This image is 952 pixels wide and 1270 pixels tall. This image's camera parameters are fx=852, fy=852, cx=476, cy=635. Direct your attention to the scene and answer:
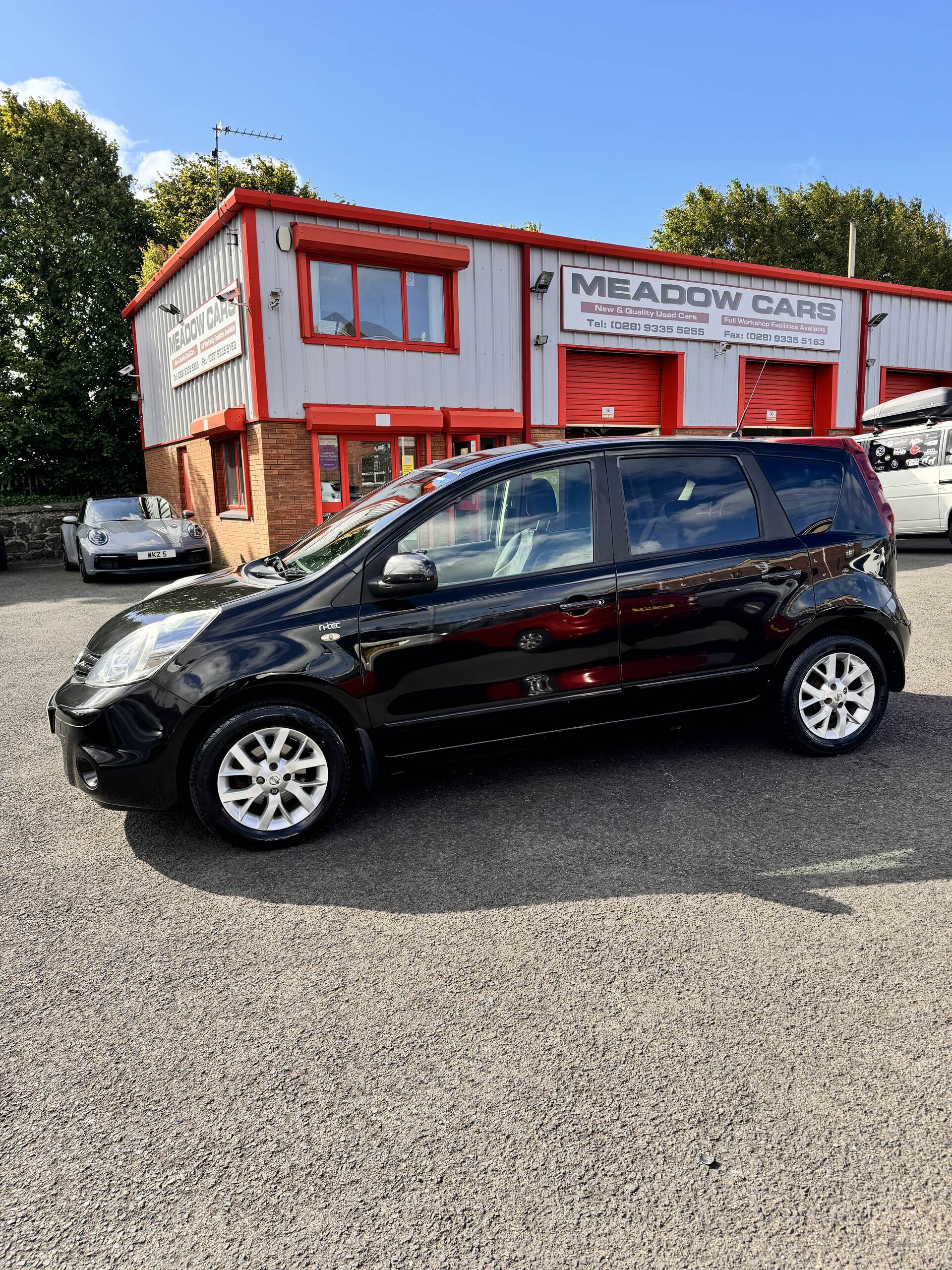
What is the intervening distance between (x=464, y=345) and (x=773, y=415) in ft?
26.4

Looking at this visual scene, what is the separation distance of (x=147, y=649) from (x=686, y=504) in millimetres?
2692

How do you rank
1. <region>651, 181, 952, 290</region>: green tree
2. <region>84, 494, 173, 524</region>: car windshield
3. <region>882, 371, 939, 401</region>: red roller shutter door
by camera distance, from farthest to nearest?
<region>651, 181, 952, 290</region>: green tree < <region>882, 371, 939, 401</region>: red roller shutter door < <region>84, 494, 173, 524</region>: car windshield

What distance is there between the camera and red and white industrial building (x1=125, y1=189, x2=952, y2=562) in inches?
515

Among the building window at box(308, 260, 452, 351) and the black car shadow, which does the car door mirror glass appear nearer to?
the black car shadow

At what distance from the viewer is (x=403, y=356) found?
14094 millimetres

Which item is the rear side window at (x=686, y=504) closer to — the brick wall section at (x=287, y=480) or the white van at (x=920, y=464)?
the brick wall section at (x=287, y=480)

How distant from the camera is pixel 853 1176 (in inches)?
→ 75.7

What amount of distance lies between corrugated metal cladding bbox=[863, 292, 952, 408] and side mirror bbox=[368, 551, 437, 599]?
63.0ft

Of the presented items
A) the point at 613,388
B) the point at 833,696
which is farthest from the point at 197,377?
the point at 833,696

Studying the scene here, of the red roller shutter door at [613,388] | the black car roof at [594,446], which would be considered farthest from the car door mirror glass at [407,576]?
the red roller shutter door at [613,388]

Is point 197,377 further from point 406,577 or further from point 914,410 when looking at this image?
point 406,577

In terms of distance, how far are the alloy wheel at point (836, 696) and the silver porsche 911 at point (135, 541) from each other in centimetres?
1131

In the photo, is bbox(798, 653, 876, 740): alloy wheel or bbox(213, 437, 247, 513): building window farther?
bbox(213, 437, 247, 513): building window

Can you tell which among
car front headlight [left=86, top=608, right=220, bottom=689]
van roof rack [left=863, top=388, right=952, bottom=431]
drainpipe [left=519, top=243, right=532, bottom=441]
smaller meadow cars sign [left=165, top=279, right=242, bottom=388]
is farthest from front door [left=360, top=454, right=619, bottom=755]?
van roof rack [left=863, top=388, right=952, bottom=431]
